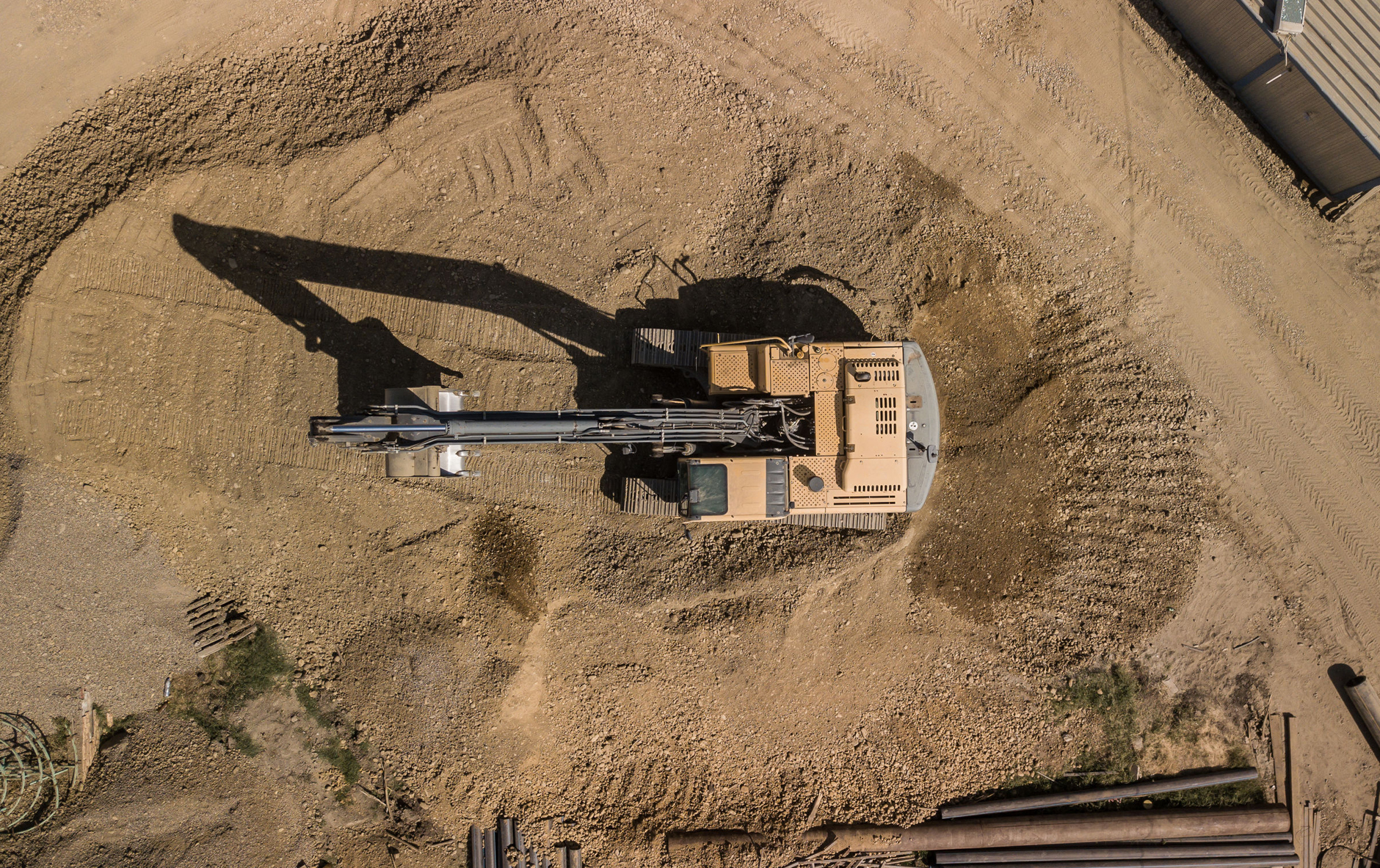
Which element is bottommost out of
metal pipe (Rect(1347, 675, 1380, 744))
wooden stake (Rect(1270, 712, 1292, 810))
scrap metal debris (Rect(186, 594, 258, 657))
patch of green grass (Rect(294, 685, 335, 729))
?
wooden stake (Rect(1270, 712, 1292, 810))

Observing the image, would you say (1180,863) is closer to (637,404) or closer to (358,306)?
(637,404)

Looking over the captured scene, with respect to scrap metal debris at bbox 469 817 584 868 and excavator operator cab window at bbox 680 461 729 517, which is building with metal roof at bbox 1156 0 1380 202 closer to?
excavator operator cab window at bbox 680 461 729 517

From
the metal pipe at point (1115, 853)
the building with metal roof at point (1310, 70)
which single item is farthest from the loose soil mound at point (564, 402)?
the building with metal roof at point (1310, 70)

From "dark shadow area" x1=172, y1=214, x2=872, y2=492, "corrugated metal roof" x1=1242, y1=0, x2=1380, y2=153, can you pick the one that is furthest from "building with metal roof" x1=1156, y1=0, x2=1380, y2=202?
"dark shadow area" x1=172, y1=214, x2=872, y2=492

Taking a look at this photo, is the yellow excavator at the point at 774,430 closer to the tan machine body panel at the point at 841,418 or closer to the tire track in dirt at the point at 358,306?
the tan machine body panel at the point at 841,418

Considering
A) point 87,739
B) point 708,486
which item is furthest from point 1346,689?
point 87,739
